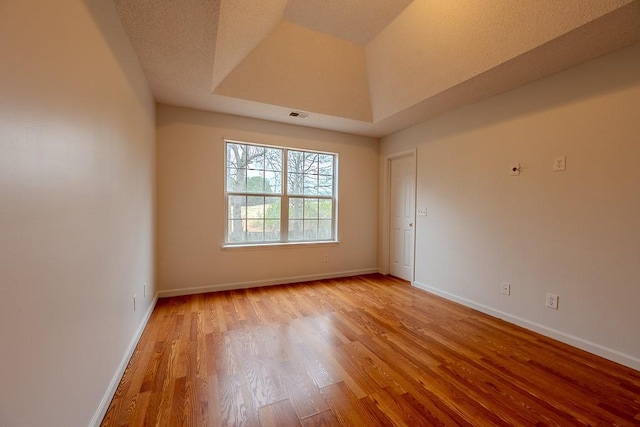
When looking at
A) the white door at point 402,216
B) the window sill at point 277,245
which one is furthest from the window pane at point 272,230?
the white door at point 402,216

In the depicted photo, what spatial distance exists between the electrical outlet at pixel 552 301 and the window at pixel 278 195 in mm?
2758

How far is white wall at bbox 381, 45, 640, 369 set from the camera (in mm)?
2041

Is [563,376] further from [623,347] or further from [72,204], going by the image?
[72,204]

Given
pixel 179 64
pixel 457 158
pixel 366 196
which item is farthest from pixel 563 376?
pixel 179 64

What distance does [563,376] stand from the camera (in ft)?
6.07

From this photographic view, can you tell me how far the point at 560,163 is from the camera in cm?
239

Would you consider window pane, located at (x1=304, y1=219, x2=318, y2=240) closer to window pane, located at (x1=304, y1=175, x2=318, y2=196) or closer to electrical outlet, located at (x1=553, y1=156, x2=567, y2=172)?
window pane, located at (x1=304, y1=175, x2=318, y2=196)

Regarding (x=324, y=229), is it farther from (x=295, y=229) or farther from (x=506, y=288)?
(x=506, y=288)

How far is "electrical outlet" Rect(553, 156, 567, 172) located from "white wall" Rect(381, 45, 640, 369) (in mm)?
31

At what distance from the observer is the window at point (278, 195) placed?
3.75 m

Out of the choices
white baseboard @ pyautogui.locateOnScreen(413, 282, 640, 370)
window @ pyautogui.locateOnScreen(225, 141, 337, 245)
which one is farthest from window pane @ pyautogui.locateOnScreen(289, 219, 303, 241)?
white baseboard @ pyautogui.locateOnScreen(413, 282, 640, 370)

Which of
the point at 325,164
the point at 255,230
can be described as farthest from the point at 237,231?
the point at 325,164

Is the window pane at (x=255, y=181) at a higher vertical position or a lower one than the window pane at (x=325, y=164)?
lower

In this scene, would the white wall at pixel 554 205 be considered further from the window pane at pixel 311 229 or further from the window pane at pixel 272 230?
the window pane at pixel 272 230
